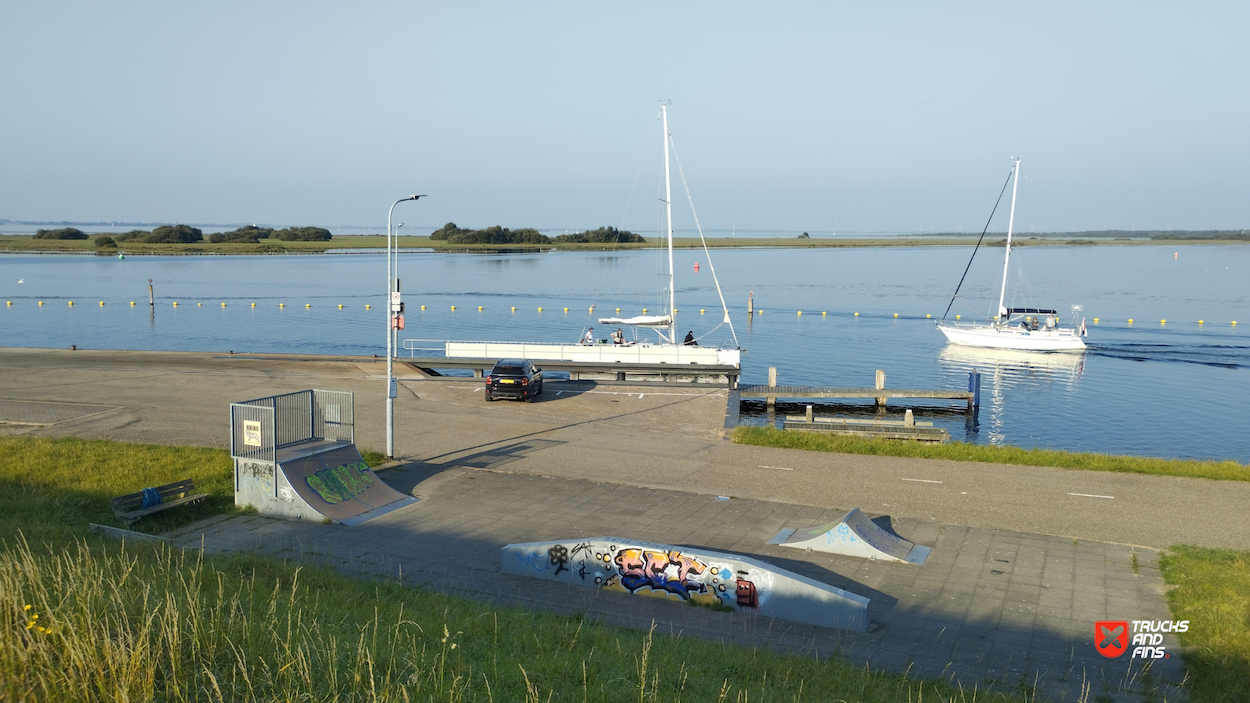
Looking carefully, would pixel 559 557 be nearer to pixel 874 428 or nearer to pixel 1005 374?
pixel 874 428

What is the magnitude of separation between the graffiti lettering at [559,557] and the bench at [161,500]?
28.5 feet

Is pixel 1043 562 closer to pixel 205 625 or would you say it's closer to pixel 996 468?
pixel 996 468

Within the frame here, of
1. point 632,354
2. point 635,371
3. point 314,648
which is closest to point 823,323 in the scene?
point 632,354

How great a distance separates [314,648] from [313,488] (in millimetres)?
12344

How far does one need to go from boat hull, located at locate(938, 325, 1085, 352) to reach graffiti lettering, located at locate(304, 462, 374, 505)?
60578 millimetres

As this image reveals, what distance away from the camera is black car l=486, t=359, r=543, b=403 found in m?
34.4

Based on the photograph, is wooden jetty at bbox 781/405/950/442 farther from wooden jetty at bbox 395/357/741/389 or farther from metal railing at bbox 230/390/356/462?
metal railing at bbox 230/390/356/462

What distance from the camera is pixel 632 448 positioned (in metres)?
26.6

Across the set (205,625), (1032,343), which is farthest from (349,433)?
(1032,343)

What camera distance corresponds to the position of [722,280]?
147125 millimetres

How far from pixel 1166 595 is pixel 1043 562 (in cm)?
217

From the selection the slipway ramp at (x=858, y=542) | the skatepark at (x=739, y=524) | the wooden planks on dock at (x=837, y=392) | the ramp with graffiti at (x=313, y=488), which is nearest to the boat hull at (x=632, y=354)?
the wooden planks on dock at (x=837, y=392)

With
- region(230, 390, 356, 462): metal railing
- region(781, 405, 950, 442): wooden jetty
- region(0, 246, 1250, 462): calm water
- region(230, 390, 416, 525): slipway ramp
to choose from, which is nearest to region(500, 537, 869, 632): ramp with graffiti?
region(230, 390, 416, 525): slipway ramp

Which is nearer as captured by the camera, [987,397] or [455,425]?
[455,425]
